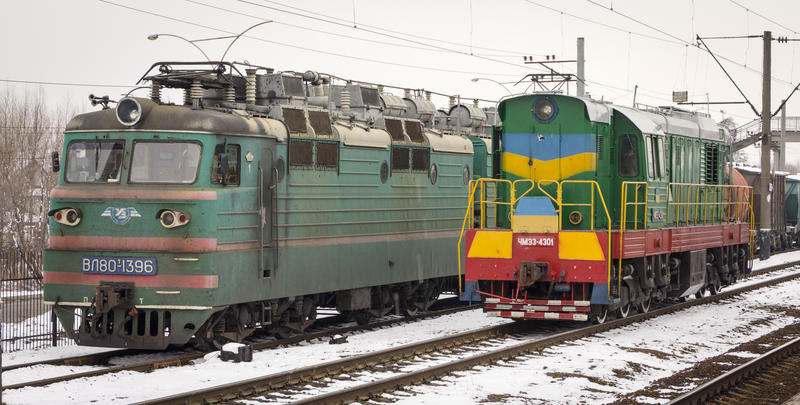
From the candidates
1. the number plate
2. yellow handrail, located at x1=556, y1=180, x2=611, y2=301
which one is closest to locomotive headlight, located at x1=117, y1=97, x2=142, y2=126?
the number plate

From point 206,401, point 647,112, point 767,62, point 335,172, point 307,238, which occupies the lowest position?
point 206,401

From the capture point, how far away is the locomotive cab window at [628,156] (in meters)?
18.9

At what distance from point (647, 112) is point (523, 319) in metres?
5.22

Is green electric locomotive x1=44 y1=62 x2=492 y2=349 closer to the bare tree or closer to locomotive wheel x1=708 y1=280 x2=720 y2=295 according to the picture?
locomotive wheel x1=708 y1=280 x2=720 y2=295

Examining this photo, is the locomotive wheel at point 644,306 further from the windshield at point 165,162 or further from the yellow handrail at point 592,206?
the windshield at point 165,162

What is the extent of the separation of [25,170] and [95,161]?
33566 mm

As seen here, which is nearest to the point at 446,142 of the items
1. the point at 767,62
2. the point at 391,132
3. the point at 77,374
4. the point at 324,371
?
the point at 391,132

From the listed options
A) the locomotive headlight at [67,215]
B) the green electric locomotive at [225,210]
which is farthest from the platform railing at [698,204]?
the locomotive headlight at [67,215]

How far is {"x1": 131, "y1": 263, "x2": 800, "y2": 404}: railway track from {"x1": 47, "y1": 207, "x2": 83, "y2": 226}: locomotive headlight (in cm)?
456

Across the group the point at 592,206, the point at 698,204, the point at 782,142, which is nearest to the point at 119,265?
the point at 592,206

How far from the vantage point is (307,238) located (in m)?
17.0

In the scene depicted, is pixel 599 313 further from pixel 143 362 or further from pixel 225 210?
pixel 143 362

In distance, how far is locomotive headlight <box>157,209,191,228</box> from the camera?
14633 mm

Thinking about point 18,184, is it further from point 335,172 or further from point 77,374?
point 77,374
